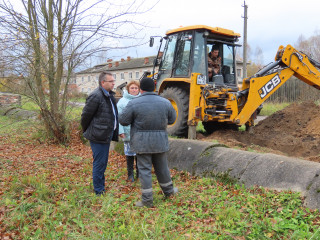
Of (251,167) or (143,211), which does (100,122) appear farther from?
(251,167)

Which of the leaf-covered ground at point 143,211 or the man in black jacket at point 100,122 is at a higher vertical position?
the man in black jacket at point 100,122

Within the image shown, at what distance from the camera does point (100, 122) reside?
14.5 ft

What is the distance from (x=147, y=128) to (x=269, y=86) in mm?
4549

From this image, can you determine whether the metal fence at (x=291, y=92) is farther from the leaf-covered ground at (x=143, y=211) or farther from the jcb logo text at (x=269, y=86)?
the leaf-covered ground at (x=143, y=211)

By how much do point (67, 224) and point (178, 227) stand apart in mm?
1294

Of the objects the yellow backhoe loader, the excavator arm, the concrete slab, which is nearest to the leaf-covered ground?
the concrete slab

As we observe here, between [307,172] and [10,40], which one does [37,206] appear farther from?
[10,40]

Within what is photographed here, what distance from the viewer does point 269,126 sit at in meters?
8.91

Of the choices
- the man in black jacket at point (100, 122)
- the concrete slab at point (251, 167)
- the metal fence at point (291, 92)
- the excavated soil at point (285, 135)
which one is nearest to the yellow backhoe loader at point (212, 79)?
the excavated soil at point (285, 135)

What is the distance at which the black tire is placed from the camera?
7.58 m

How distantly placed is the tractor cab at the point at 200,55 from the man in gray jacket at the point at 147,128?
11.2 feet

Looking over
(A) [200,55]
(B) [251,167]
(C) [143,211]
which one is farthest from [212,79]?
(C) [143,211]

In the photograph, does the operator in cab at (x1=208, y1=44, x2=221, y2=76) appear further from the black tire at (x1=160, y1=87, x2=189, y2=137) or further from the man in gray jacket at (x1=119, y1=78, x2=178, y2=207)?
the man in gray jacket at (x1=119, y1=78, x2=178, y2=207)

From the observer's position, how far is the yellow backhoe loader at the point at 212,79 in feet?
24.1
